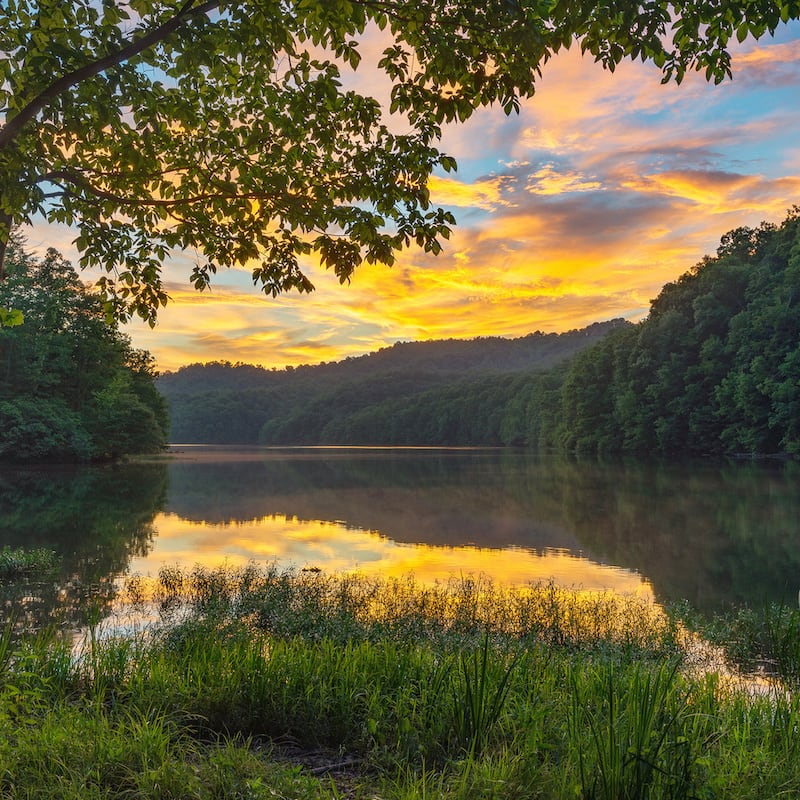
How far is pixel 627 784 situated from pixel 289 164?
7.66 meters

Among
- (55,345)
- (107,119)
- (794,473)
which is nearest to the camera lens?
(107,119)

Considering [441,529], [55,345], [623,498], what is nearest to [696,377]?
[623,498]

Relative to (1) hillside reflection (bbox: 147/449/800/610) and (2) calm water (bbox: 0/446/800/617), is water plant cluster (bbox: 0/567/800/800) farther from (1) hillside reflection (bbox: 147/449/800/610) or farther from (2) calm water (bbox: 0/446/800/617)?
(1) hillside reflection (bbox: 147/449/800/610)

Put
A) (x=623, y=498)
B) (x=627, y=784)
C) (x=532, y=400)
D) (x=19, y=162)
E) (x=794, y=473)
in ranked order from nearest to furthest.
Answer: (x=627, y=784) < (x=19, y=162) < (x=623, y=498) < (x=794, y=473) < (x=532, y=400)

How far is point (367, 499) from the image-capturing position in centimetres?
4016

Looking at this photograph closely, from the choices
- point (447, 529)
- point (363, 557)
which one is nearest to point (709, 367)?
point (447, 529)

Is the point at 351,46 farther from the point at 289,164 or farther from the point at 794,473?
the point at 794,473

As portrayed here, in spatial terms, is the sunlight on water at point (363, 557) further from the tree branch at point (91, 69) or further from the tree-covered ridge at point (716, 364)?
the tree-covered ridge at point (716, 364)

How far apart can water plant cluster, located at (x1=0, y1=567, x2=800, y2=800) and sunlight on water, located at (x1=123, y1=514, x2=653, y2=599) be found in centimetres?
1034

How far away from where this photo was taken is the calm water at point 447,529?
60.5 ft

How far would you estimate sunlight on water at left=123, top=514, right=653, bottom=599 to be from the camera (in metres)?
18.5

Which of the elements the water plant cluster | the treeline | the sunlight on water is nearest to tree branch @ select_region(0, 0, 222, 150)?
the water plant cluster

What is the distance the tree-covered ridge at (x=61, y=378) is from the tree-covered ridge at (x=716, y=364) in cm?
5700

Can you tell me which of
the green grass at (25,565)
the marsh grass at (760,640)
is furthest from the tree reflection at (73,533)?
the marsh grass at (760,640)
